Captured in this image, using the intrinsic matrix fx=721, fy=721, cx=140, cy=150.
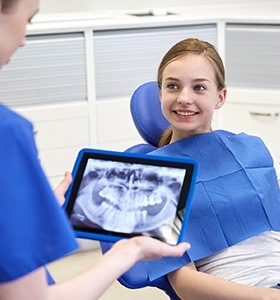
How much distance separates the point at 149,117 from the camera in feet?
6.75

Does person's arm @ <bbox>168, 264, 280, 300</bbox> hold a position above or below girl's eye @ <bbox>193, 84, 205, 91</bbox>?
below

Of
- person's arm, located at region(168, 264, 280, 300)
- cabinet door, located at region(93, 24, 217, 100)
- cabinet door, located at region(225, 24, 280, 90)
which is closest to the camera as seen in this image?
person's arm, located at region(168, 264, 280, 300)

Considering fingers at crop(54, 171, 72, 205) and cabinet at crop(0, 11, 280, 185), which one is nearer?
fingers at crop(54, 171, 72, 205)

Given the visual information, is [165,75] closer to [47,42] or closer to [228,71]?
[47,42]

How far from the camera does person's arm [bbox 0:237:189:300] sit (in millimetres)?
914

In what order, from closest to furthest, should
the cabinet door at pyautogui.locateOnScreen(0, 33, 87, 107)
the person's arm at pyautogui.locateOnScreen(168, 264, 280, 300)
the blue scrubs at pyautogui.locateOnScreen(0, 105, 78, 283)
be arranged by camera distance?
the blue scrubs at pyautogui.locateOnScreen(0, 105, 78, 283) → the person's arm at pyautogui.locateOnScreen(168, 264, 280, 300) → the cabinet door at pyautogui.locateOnScreen(0, 33, 87, 107)

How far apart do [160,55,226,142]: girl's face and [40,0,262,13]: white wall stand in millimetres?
1649

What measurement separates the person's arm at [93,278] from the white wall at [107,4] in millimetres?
2323

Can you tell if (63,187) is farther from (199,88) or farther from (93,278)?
(199,88)

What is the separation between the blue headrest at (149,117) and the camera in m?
2.05

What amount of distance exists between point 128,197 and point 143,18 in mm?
1923

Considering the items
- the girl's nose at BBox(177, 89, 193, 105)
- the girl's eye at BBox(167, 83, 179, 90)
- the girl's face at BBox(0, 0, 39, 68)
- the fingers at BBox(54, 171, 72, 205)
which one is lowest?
the fingers at BBox(54, 171, 72, 205)

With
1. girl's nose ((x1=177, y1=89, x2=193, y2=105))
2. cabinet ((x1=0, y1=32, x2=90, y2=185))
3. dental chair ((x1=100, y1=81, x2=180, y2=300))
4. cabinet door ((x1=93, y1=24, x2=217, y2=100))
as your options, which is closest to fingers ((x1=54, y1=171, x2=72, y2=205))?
girl's nose ((x1=177, y1=89, x2=193, y2=105))

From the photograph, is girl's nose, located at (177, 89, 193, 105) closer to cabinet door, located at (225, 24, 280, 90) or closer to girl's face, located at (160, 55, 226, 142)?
girl's face, located at (160, 55, 226, 142)
